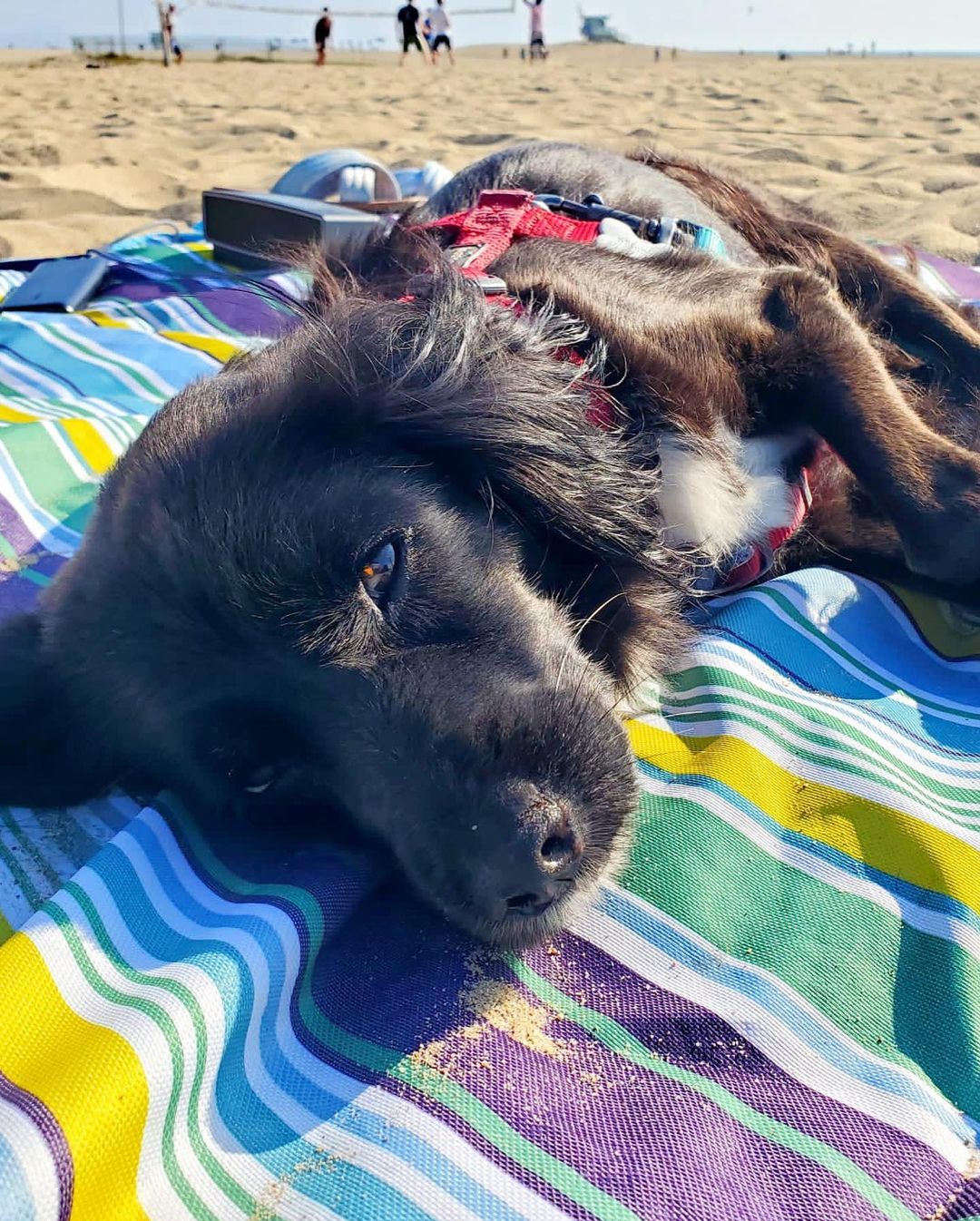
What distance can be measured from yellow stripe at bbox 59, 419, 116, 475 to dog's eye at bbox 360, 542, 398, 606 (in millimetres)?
1699

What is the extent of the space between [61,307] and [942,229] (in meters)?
4.66

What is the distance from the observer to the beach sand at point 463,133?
691 centimetres

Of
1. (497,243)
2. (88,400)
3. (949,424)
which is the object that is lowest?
(88,400)

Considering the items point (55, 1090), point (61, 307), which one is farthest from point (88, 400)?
point (55, 1090)

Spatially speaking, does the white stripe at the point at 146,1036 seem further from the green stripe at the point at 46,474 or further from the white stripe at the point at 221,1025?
the green stripe at the point at 46,474

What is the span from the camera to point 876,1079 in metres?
1.41

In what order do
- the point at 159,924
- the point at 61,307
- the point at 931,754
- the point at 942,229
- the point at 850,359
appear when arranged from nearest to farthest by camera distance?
the point at 159,924, the point at 931,754, the point at 850,359, the point at 61,307, the point at 942,229

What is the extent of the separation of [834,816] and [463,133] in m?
10.3

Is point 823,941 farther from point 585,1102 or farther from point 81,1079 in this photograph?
point 81,1079

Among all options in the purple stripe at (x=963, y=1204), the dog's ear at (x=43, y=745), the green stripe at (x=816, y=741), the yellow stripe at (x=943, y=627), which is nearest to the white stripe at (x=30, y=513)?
the dog's ear at (x=43, y=745)

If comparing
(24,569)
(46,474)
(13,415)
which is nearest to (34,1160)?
(24,569)

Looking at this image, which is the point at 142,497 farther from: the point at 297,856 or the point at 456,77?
the point at 456,77

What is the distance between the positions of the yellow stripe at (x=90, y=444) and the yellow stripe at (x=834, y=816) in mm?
1925

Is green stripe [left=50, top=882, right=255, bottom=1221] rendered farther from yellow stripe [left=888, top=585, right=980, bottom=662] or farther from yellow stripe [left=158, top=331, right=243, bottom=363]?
yellow stripe [left=158, top=331, right=243, bottom=363]
